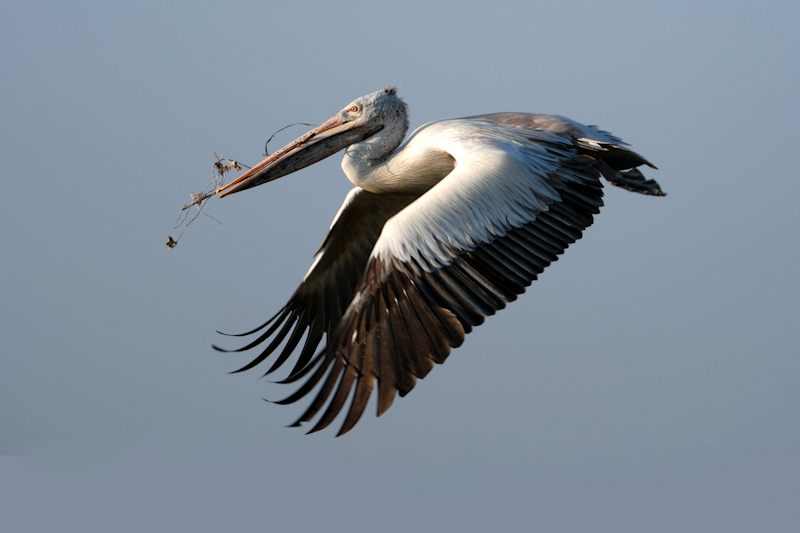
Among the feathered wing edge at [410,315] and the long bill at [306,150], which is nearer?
the feathered wing edge at [410,315]

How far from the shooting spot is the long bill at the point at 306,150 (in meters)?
7.83

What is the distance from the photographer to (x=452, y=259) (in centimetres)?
629

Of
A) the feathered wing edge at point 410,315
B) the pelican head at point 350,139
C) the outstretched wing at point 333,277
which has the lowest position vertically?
the feathered wing edge at point 410,315

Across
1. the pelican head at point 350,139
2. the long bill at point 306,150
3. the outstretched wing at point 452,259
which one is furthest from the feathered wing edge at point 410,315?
the long bill at point 306,150

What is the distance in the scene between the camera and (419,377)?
5.85 m

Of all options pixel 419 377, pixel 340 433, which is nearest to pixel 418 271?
pixel 419 377

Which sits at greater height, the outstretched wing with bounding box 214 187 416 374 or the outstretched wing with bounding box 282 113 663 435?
the outstretched wing with bounding box 214 187 416 374

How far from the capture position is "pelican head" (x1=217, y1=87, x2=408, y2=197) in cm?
782

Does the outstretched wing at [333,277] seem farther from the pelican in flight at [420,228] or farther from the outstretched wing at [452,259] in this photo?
the outstretched wing at [452,259]

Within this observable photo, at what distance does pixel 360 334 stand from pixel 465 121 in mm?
2358

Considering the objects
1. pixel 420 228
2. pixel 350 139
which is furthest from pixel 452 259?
pixel 350 139

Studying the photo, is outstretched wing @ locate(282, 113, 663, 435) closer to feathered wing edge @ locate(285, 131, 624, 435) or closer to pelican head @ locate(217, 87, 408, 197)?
feathered wing edge @ locate(285, 131, 624, 435)

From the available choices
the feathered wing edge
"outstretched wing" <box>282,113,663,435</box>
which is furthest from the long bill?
the feathered wing edge

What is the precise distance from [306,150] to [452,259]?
7.37 ft
